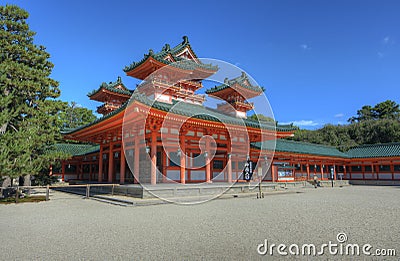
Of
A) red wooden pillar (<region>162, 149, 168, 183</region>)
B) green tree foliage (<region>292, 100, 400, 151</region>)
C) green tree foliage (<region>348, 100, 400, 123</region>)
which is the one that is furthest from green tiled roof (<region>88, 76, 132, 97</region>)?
green tree foliage (<region>348, 100, 400, 123</region>)

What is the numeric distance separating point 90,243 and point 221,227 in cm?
344

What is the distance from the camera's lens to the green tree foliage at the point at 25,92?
14.2 meters

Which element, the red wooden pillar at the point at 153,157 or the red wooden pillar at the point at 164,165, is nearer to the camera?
the red wooden pillar at the point at 153,157

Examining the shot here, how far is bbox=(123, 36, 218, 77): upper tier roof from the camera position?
1927 cm

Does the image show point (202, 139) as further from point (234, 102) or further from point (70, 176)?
point (70, 176)

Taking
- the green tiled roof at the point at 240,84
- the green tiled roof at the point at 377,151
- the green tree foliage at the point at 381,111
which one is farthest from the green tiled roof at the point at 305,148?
the green tree foliage at the point at 381,111

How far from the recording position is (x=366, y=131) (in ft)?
164

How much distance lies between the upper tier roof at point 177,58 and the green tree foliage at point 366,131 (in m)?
34.8

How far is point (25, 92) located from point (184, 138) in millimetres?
10632

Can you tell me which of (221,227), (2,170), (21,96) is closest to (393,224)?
(221,227)

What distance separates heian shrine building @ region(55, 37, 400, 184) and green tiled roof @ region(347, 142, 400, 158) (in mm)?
115

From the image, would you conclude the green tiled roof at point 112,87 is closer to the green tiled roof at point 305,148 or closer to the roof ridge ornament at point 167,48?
the roof ridge ornament at point 167,48

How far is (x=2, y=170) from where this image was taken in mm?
12078

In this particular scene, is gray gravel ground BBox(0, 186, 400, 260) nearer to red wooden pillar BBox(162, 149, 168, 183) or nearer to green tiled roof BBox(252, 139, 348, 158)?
red wooden pillar BBox(162, 149, 168, 183)
